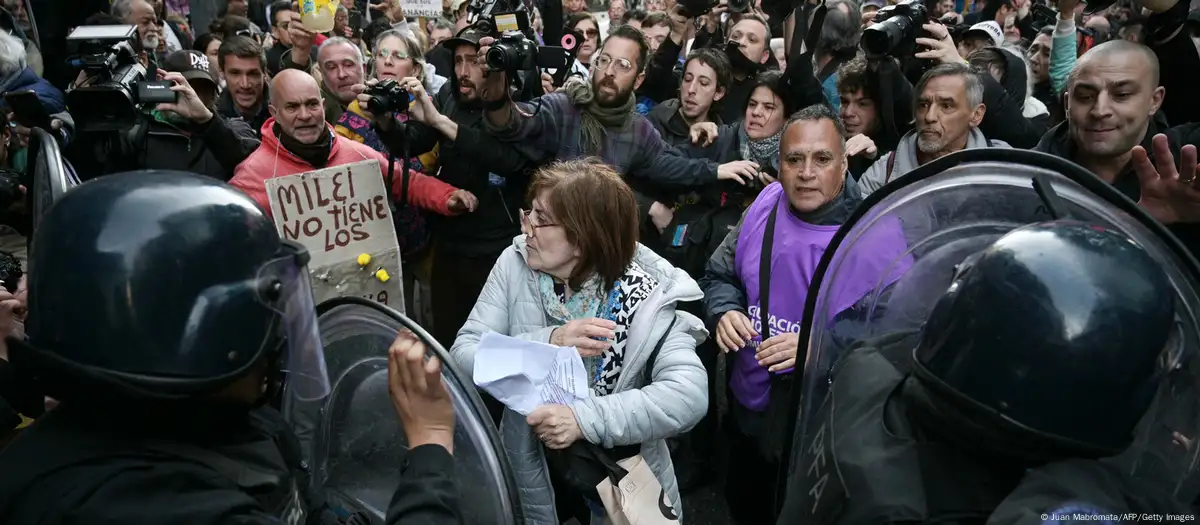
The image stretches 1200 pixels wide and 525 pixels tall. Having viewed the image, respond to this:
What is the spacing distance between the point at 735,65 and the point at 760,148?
1.17 metres

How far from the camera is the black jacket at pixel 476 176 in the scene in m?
3.70

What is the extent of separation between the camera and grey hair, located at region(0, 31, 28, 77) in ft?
14.4

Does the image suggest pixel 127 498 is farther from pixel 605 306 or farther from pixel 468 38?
pixel 468 38

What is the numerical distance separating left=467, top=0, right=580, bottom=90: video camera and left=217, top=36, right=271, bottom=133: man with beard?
3.99 feet

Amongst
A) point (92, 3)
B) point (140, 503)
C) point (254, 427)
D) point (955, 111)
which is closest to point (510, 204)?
point (955, 111)

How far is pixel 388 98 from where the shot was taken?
3.53 meters

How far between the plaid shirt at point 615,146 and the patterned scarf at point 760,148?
8.5 inches

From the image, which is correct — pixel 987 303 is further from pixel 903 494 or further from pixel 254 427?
pixel 254 427

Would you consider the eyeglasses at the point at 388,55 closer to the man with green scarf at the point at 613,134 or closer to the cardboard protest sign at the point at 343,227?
the man with green scarf at the point at 613,134

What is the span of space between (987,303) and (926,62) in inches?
130

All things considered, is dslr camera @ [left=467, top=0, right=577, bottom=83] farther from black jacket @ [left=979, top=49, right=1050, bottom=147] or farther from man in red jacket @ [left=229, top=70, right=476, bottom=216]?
black jacket @ [left=979, top=49, right=1050, bottom=147]

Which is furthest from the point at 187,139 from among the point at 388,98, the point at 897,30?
the point at 897,30

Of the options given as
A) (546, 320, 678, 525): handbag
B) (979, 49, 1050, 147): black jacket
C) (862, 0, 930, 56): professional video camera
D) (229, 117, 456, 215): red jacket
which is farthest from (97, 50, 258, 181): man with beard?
(979, 49, 1050, 147): black jacket

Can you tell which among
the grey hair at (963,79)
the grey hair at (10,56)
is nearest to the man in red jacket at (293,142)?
the grey hair at (10,56)
